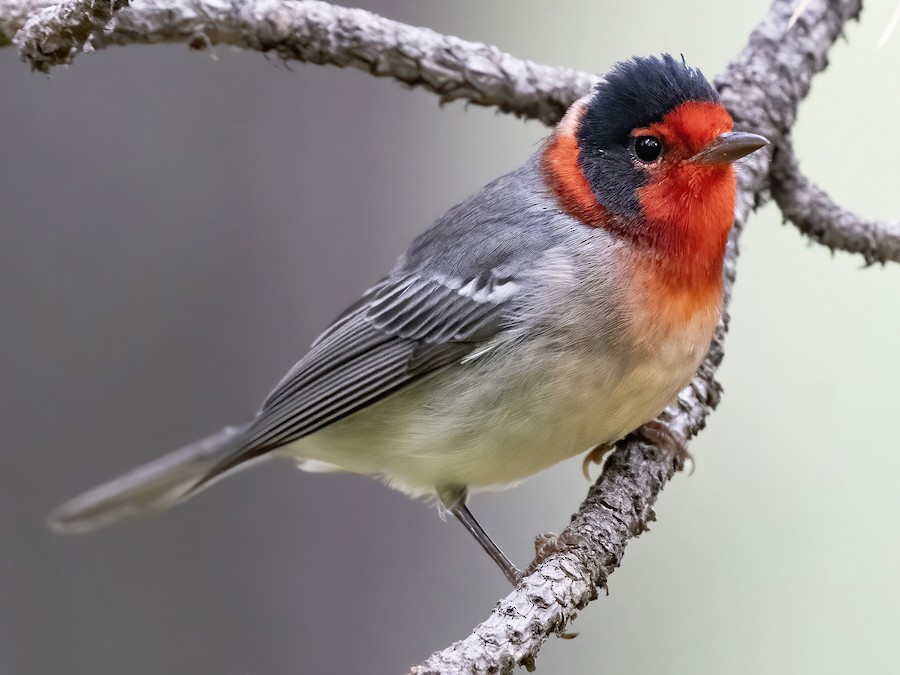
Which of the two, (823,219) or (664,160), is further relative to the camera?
(823,219)

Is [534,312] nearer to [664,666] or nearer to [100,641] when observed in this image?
[100,641]

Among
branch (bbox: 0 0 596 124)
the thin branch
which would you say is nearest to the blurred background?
branch (bbox: 0 0 596 124)

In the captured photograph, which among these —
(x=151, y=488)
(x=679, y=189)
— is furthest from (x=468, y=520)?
(x=679, y=189)

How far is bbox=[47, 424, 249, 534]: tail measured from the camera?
3.29 metres

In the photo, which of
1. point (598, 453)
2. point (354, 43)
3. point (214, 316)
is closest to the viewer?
point (354, 43)

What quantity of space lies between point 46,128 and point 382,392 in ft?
6.40

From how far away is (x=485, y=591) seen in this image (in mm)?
4465

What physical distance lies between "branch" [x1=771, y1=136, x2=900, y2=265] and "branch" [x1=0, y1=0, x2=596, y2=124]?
2.46 feet

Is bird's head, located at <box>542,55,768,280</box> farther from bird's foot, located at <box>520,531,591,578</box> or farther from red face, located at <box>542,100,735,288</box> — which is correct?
bird's foot, located at <box>520,531,591,578</box>

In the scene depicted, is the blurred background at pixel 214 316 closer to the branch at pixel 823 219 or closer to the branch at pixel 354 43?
the branch at pixel 354 43

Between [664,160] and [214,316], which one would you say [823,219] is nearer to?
[664,160]

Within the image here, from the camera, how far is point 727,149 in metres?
2.62

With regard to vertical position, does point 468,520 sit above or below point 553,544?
above

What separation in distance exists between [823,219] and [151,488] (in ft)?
8.14
